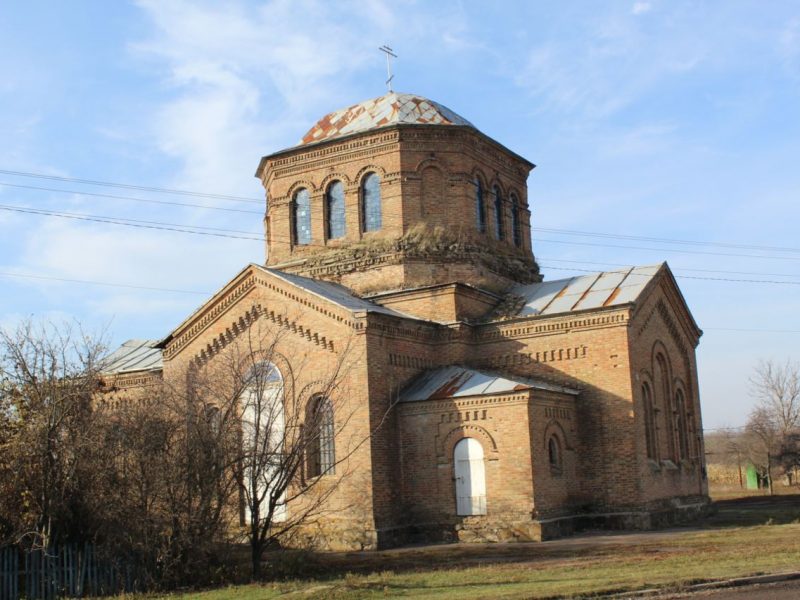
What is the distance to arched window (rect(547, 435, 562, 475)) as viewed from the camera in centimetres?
2172

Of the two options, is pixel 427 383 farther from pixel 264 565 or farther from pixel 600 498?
pixel 264 565

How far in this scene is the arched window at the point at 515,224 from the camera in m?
29.4

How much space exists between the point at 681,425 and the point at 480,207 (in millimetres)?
8825

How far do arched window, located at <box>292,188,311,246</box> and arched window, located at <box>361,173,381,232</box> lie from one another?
1.94 meters

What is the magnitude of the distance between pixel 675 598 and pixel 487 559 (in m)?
6.15

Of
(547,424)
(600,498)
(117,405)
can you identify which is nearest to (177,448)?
(117,405)

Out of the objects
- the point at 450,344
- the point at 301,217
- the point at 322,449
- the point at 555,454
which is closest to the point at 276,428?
the point at 322,449

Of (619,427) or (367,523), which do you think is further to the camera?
(619,427)

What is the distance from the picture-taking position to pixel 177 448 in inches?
597

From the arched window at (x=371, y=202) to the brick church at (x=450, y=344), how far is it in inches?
2.4

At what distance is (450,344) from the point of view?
24141 millimetres

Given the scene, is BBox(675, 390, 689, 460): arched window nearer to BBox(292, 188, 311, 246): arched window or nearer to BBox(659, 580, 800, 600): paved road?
BBox(292, 188, 311, 246): arched window

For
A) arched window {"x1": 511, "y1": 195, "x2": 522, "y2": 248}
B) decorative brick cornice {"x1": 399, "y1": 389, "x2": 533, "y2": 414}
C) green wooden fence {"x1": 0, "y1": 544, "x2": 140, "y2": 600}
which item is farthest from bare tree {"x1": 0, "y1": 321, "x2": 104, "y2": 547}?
arched window {"x1": 511, "y1": 195, "x2": 522, "y2": 248}

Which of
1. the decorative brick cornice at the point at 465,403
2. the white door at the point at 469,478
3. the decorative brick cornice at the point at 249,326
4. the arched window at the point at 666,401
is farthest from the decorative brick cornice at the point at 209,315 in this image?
the arched window at the point at 666,401
